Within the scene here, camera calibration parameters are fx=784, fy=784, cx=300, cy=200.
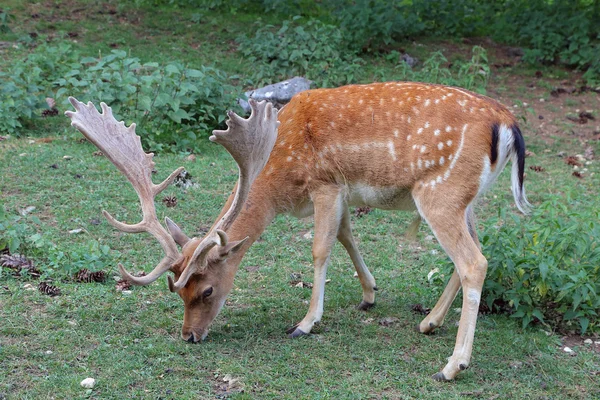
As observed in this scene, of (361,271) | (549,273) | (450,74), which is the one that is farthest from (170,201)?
(450,74)

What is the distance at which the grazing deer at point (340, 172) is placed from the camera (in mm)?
5160

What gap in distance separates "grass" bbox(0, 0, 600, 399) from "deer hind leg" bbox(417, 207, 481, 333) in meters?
0.09

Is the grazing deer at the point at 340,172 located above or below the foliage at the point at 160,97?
above

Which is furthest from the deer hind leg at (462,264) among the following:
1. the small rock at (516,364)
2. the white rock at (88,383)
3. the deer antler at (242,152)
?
the white rock at (88,383)

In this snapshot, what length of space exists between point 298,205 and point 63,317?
1853 millimetres

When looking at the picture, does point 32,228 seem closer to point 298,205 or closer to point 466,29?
point 298,205

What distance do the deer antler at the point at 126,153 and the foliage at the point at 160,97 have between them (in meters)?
3.57

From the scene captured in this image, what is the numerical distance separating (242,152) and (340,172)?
0.84 meters

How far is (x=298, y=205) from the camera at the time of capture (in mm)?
5871

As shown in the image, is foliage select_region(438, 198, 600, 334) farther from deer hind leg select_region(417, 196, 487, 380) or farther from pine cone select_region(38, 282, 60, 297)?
pine cone select_region(38, 282, 60, 297)

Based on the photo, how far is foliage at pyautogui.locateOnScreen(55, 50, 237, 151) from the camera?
364 inches

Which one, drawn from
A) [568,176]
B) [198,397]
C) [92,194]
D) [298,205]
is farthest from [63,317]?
[568,176]

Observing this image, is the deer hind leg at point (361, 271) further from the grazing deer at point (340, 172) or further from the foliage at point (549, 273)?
the foliage at point (549, 273)

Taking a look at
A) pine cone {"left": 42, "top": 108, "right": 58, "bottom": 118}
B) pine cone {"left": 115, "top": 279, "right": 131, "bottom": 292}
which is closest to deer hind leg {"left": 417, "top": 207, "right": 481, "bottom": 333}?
pine cone {"left": 115, "top": 279, "right": 131, "bottom": 292}
